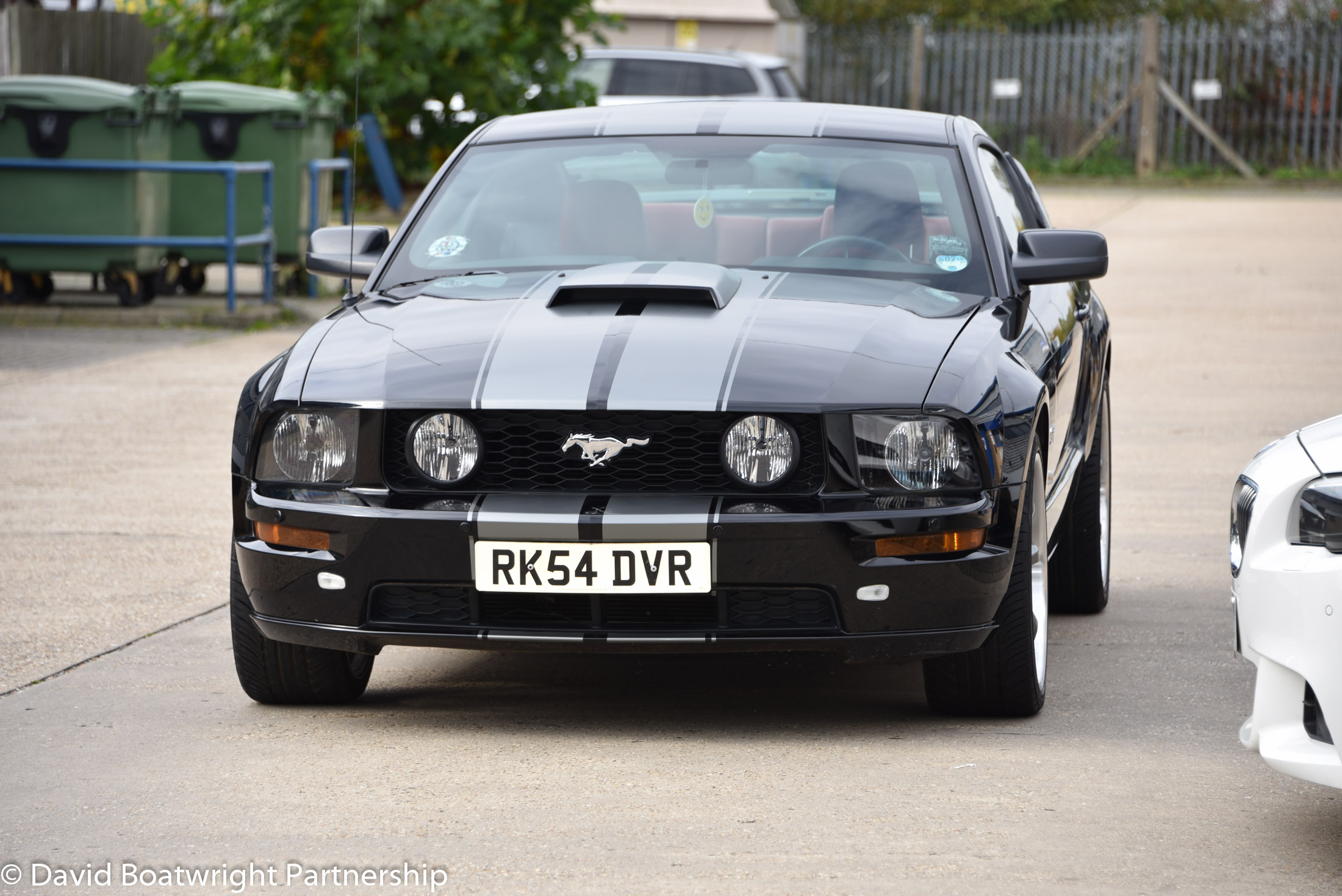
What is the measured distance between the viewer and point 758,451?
12.7 ft

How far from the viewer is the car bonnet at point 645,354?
3873 millimetres

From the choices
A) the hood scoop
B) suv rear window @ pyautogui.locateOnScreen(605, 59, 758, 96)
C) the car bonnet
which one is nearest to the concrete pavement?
the car bonnet

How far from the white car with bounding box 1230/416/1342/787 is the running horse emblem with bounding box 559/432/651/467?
48.8 inches

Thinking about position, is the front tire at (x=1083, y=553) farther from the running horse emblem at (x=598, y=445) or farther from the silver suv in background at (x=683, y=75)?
the silver suv in background at (x=683, y=75)

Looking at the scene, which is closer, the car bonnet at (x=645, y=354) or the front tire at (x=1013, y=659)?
the car bonnet at (x=645, y=354)

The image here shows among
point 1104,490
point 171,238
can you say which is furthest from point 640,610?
point 171,238

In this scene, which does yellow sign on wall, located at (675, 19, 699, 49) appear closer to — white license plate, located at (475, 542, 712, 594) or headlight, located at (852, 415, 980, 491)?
headlight, located at (852, 415, 980, 491)

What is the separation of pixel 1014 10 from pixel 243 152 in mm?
21670

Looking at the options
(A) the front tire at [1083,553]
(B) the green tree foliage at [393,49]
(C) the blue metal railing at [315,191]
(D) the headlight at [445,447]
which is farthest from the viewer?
(B) the green tree foliage at [393,49]

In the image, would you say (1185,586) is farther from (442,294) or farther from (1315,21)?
Result: (1315,21)

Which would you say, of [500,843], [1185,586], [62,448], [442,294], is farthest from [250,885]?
[62,448]

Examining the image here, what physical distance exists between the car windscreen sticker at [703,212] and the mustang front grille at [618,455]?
1.17 m

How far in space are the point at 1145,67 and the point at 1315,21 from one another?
8.38 feet

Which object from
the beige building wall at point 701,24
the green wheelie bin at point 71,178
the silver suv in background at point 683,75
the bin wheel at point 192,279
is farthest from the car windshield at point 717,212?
the beige building wall at point 701,24
